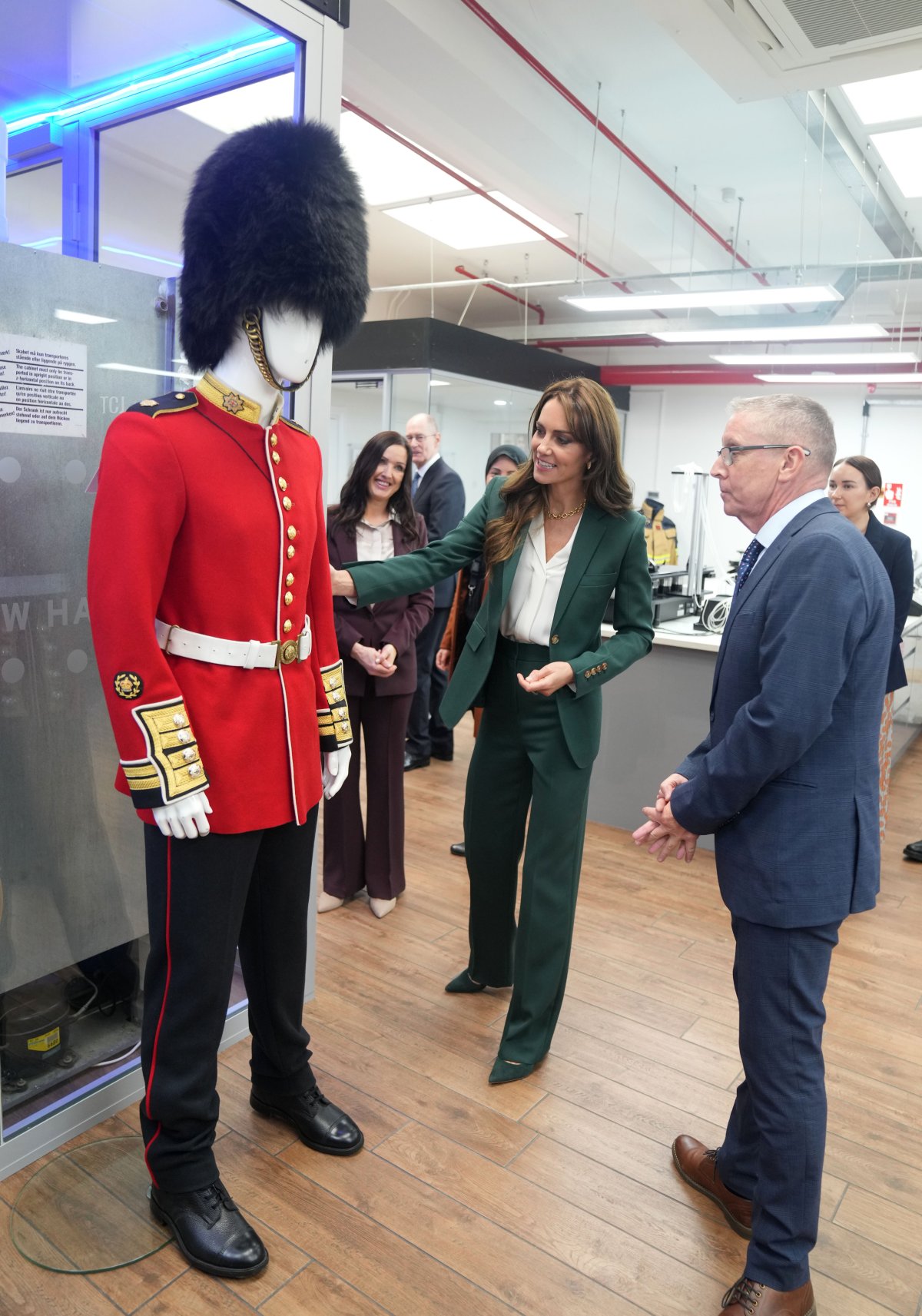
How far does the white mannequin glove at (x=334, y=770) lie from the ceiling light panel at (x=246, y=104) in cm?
129

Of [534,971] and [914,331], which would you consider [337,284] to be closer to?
[534,971]

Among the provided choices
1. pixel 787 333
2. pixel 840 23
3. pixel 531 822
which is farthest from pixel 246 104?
pixel 787 333

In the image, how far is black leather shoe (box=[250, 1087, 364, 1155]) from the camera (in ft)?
6.55

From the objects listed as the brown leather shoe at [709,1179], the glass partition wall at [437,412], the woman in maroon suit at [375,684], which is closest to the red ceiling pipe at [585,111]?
the glass partition wall at [437,412]

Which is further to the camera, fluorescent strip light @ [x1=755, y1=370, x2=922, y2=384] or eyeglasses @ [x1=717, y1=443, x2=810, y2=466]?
fluorescent strip light @ [x1=755, y1=370, x2=922, y2=384]

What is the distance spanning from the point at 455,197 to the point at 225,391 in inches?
229

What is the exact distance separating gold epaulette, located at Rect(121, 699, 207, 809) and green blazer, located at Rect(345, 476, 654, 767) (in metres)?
0.73

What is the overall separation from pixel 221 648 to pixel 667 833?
34.1 inches

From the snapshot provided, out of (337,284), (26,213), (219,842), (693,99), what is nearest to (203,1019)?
(219,842)

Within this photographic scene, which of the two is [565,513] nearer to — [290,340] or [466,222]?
[290,340]

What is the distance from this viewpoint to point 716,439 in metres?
11.7

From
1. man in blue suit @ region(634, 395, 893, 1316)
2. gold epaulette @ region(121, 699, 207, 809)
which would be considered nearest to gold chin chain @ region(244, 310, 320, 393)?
gold epaulette @ region(121, 699, 207, 809)

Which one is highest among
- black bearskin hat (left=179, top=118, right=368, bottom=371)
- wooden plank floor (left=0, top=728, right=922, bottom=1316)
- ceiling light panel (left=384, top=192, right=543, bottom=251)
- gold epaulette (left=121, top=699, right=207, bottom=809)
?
ceiling light panel (left=384, top=192, right=543, bottom=251)

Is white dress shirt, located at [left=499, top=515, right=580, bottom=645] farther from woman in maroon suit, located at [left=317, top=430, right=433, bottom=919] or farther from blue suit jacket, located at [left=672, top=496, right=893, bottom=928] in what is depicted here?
woman in maroon suit, located at [left=317, top=430, right=433, bottom=919]
